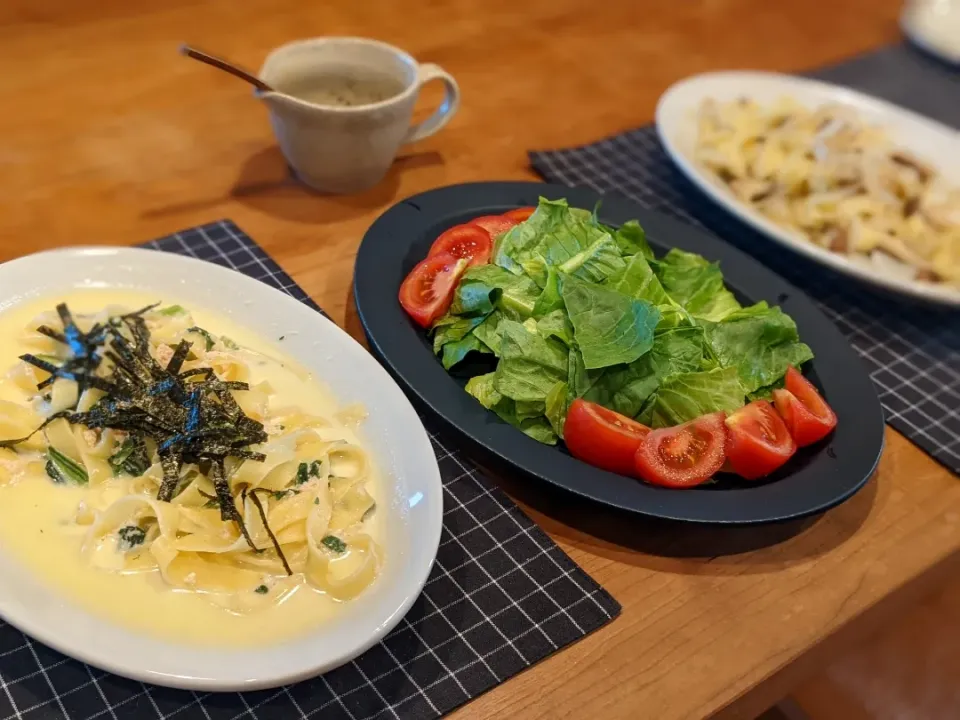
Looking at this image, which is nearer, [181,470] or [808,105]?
[181,470]

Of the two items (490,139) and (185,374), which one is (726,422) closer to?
(185,374)

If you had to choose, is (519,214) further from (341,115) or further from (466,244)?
(341,115)

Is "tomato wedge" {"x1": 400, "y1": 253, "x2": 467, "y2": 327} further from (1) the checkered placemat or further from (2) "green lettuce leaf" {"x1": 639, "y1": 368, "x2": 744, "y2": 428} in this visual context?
(2) "green lettuce leaf" {"x1": 639, "y1": 368, "x2": 744, "y2": 428}

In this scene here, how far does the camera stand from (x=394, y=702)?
89 centimetres

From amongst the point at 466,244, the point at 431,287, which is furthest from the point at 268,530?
the point at 466,244

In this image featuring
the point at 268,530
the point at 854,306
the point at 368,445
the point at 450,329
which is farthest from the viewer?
the point at 854,306

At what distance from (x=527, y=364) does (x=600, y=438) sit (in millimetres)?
156

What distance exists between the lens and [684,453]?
3.65 feet

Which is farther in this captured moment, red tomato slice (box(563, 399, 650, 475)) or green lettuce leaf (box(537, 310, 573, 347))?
green lettuce leaf (box(537, 310, 573, 347))

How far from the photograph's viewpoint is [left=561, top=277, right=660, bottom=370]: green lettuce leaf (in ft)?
3.70

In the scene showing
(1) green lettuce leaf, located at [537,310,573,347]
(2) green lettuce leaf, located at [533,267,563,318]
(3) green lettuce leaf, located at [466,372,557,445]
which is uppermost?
(2) green lettuce leaf, located at [533,267,563,318]

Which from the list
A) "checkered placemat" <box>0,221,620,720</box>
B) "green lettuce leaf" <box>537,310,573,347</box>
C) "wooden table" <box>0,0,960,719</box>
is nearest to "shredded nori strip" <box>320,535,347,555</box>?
"checkered placemat" <box>0,221,620,720</box>

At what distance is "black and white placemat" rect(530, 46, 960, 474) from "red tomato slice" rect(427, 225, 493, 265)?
526mm

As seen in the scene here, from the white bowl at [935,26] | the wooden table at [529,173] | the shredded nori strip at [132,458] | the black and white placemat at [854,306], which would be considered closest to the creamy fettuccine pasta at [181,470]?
the shredded nori strip at [132,458]
